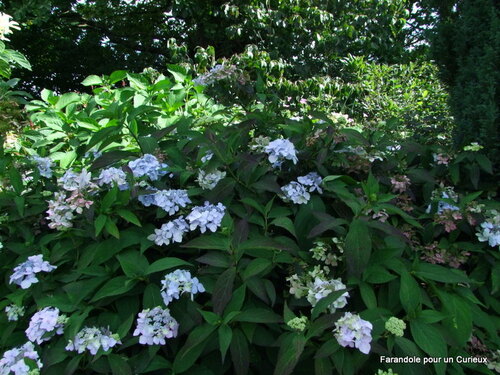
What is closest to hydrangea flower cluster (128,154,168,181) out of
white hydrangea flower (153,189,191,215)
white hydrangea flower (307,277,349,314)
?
white hydrangea flower (153,189,191,215)

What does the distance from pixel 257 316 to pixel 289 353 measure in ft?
0.56

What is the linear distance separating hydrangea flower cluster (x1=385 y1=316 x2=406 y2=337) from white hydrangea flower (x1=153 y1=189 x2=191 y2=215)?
83 centimetres

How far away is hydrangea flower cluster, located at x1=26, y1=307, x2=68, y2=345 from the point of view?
4.66 feet

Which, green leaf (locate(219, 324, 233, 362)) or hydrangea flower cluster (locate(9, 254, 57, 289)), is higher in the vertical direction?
green leaf (locate(219, 324, 233, 362))

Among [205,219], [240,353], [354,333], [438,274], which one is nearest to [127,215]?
[205,219]

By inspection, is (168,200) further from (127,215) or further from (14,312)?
(14,312)

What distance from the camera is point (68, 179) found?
1656mm

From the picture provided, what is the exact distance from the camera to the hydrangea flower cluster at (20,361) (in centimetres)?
132

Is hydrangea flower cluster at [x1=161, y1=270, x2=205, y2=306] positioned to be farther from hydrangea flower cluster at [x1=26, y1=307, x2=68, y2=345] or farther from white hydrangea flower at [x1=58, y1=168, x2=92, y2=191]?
white hydrangea flower at [x1=58, y1=168, x2=92, y2=191]

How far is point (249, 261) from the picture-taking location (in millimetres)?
1468

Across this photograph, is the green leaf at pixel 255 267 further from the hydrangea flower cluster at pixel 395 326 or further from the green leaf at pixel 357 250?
the hydrangea flower cluster at pixel 395 326

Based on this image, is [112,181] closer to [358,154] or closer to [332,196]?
[332,196]

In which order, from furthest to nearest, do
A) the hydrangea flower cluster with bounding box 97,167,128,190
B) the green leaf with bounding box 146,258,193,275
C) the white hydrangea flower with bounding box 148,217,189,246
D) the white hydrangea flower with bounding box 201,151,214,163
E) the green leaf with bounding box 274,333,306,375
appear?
1. the white hydrangea flower with bounding box 201,151,214,163
2. the hydrangea flower cluster with bounding box 97,167,128,190
3. the white hydrangea flower with bounding box 148,217,189,246
4. the green leaf with bounding box 146,258,193,275
5. the green leaf with bounding box 274,333,306,375

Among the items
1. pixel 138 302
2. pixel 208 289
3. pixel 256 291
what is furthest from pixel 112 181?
pixel 256 291
